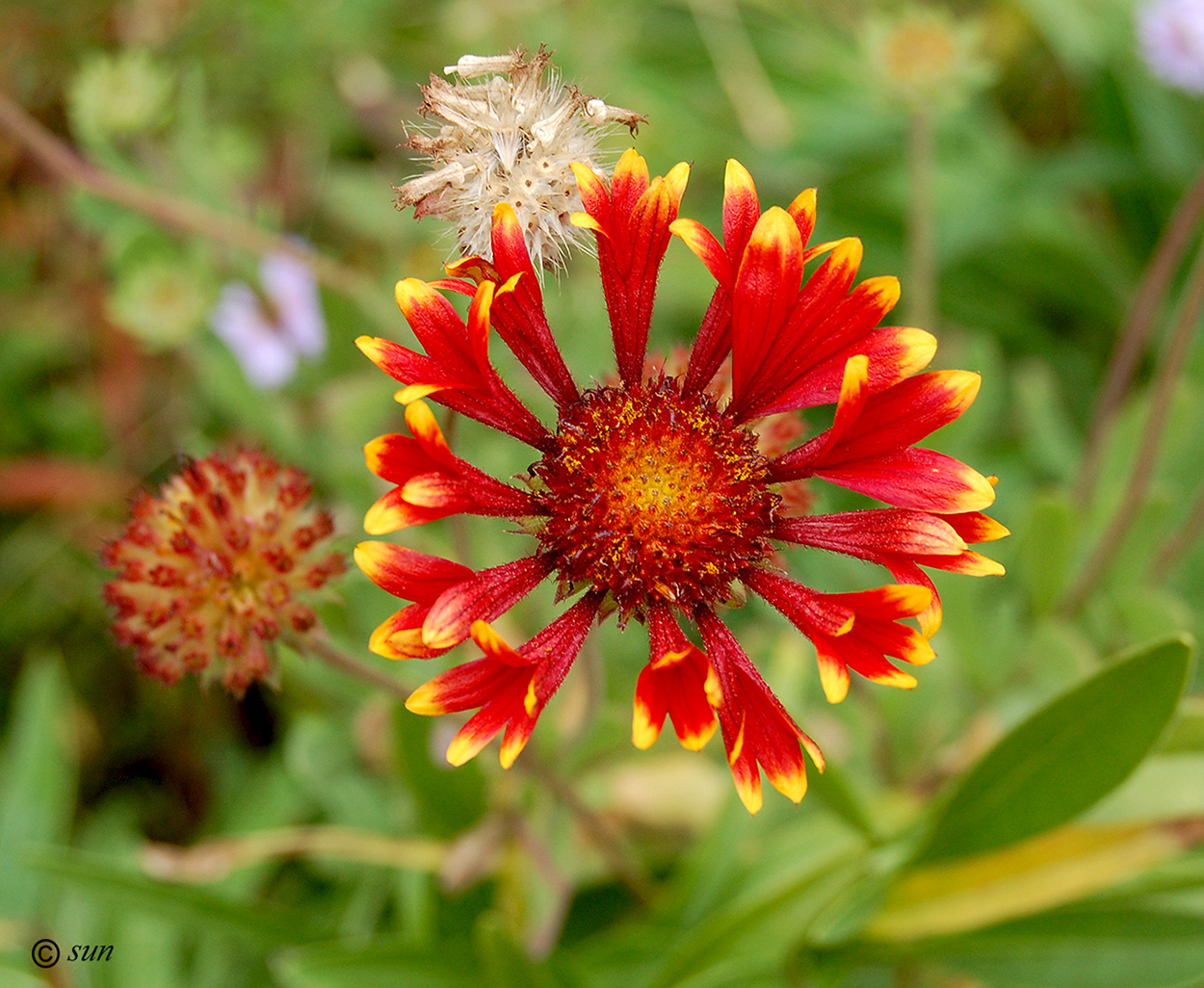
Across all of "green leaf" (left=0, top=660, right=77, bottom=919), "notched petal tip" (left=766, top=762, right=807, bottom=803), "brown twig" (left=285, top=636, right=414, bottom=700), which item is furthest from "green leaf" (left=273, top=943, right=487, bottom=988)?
"notched petal tip" (left=766, top=762, right=807, bottom=803)

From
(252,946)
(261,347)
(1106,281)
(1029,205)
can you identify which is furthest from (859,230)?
(252,946)

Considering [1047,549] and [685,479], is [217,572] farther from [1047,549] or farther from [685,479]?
[1047,549]

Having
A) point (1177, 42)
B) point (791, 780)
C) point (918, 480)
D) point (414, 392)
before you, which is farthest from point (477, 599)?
point (1177, 42)

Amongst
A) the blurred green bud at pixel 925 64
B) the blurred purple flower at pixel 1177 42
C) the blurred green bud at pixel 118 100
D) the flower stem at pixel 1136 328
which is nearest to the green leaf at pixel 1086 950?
the flower stem at pixel 1136 328

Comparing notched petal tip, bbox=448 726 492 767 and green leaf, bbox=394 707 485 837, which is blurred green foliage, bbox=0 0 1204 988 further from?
notched petal tip, bbox=448 726 492 767

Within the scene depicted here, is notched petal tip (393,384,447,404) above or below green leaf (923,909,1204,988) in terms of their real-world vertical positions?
above

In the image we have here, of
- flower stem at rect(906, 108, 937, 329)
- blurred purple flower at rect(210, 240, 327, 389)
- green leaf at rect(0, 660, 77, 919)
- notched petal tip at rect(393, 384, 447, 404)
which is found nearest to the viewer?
notched petal tip at rect(393, 384, 447, 404)

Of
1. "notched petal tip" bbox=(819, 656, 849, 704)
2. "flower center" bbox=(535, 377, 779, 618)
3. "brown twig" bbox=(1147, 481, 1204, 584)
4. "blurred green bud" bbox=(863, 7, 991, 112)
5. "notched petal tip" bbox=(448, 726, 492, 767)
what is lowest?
"notched petal tip" bbox=(448, 726, 492, 767)
